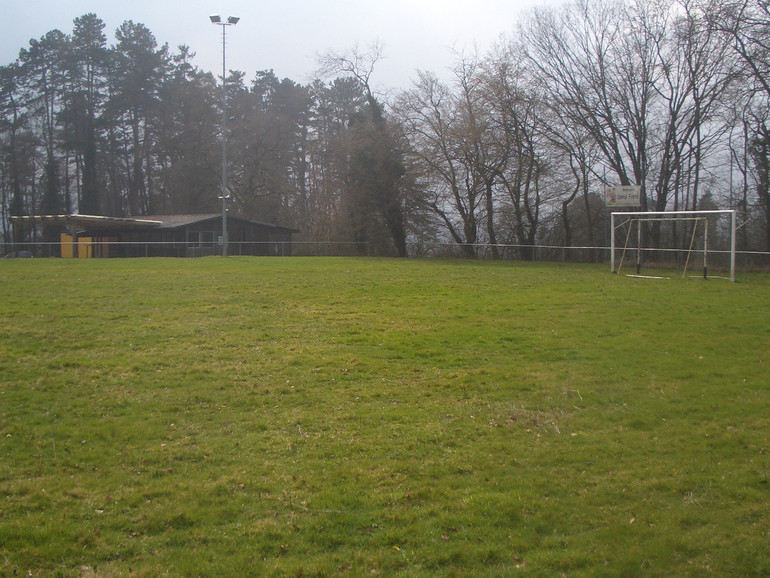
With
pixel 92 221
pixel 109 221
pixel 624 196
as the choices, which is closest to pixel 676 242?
pixel 624 196

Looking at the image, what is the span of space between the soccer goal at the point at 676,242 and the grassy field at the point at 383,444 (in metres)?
12.6

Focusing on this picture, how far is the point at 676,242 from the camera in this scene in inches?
1441

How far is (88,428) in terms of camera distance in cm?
724

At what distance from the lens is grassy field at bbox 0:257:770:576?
15.1 feet

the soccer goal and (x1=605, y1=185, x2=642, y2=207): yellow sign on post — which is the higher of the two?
(x1=605, y1=185, x2=642, y2=207): yellow sign on post

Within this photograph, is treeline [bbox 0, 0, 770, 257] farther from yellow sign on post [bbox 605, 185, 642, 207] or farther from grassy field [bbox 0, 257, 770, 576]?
grassy field [bbox 0, 257, 770, 576]

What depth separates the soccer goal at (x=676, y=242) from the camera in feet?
86.4

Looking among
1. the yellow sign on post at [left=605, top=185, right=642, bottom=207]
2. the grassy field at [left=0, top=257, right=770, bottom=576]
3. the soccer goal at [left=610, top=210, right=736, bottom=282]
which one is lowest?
the grassy field at [left=0, top=257, right=770, bottom=576]

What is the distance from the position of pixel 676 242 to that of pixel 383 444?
111ft

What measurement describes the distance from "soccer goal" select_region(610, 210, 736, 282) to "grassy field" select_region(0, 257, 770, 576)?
41.5 ft

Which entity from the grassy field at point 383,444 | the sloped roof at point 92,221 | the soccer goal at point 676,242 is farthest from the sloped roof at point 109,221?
the grassy field at point 383,444

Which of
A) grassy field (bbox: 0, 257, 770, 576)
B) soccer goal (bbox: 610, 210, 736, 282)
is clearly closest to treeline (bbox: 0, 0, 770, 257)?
soccer goal (bbox: 610, 210, 736, 282)

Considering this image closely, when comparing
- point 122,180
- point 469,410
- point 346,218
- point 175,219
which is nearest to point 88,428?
point 469,410

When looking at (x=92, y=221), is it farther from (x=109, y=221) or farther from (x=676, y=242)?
(x=676, y=242)
